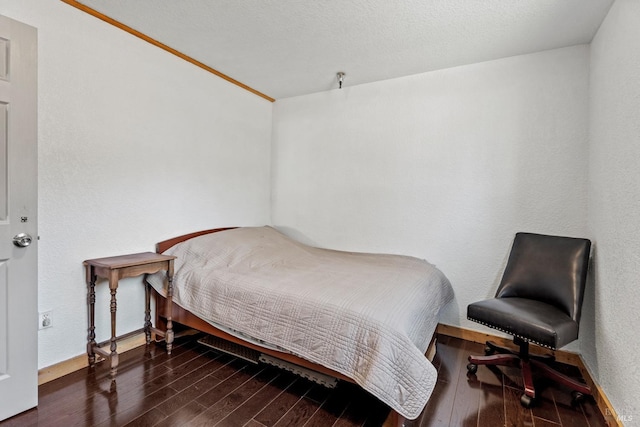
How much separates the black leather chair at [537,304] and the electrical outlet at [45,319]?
9.05 ft

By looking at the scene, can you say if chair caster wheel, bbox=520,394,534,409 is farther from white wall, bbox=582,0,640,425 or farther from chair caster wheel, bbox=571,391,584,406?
Answer: white wall, bbox=582,0,640,425

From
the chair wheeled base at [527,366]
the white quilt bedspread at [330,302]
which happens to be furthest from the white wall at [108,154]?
the chair wheeled base at [527,366]

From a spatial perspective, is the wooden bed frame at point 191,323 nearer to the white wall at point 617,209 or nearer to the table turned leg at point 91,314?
the table turned leg at point 91,314

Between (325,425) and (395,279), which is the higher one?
(395,279)

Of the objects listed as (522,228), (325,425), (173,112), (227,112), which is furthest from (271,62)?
(325,425)

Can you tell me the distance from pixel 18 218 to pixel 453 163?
3120 mm

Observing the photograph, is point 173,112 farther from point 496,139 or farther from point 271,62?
point 496,139

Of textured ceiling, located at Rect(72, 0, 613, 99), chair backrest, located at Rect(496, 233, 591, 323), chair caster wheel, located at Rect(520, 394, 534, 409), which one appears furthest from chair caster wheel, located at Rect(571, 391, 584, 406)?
textured ceiling, located at Rect(72, 0, 613, 99)

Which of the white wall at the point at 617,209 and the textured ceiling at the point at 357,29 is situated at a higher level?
the textured ceiling at the point at 357,29

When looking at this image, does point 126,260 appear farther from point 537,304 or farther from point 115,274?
point 537,304

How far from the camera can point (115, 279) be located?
1.95m

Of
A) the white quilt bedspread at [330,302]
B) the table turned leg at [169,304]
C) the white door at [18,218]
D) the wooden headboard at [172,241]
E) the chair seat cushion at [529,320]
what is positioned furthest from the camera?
the wooden headboard at [172,241]

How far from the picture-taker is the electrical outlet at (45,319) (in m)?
1.92

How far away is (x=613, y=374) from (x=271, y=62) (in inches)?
128
